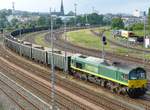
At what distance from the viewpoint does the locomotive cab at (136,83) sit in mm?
42094

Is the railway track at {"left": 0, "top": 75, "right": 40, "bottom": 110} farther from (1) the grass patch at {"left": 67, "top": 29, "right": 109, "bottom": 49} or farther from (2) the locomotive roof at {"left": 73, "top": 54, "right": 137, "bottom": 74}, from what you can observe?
(1) the grass patch at {"left": 67, "top": 29, "right": 109, "bottom": 49}

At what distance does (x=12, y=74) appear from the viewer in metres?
63.1

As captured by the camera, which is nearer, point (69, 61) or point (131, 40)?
point (69, 61)

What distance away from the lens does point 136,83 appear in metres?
42.4

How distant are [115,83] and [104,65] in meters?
3.28

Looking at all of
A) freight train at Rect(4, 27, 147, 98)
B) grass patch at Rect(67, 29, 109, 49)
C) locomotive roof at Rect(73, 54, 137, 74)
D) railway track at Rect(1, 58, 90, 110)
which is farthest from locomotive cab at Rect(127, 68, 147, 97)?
grass patch at Rect(67, 29, 109, 49)

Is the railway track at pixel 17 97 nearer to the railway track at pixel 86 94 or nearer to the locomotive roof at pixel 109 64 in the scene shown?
the railway track at pixel 86 94

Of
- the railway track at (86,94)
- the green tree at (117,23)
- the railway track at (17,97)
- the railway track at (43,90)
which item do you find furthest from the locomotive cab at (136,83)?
the green tree at (117,23)

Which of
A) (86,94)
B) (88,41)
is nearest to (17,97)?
(86,94)

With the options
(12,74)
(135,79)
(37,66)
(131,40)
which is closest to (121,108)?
(135,79)

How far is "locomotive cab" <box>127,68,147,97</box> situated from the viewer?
42.1 metres

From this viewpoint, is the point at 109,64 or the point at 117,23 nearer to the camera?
the point at 109,64

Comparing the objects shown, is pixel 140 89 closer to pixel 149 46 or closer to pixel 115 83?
pixel 115 83

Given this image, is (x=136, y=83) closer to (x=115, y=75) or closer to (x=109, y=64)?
(x=115, y=75)
